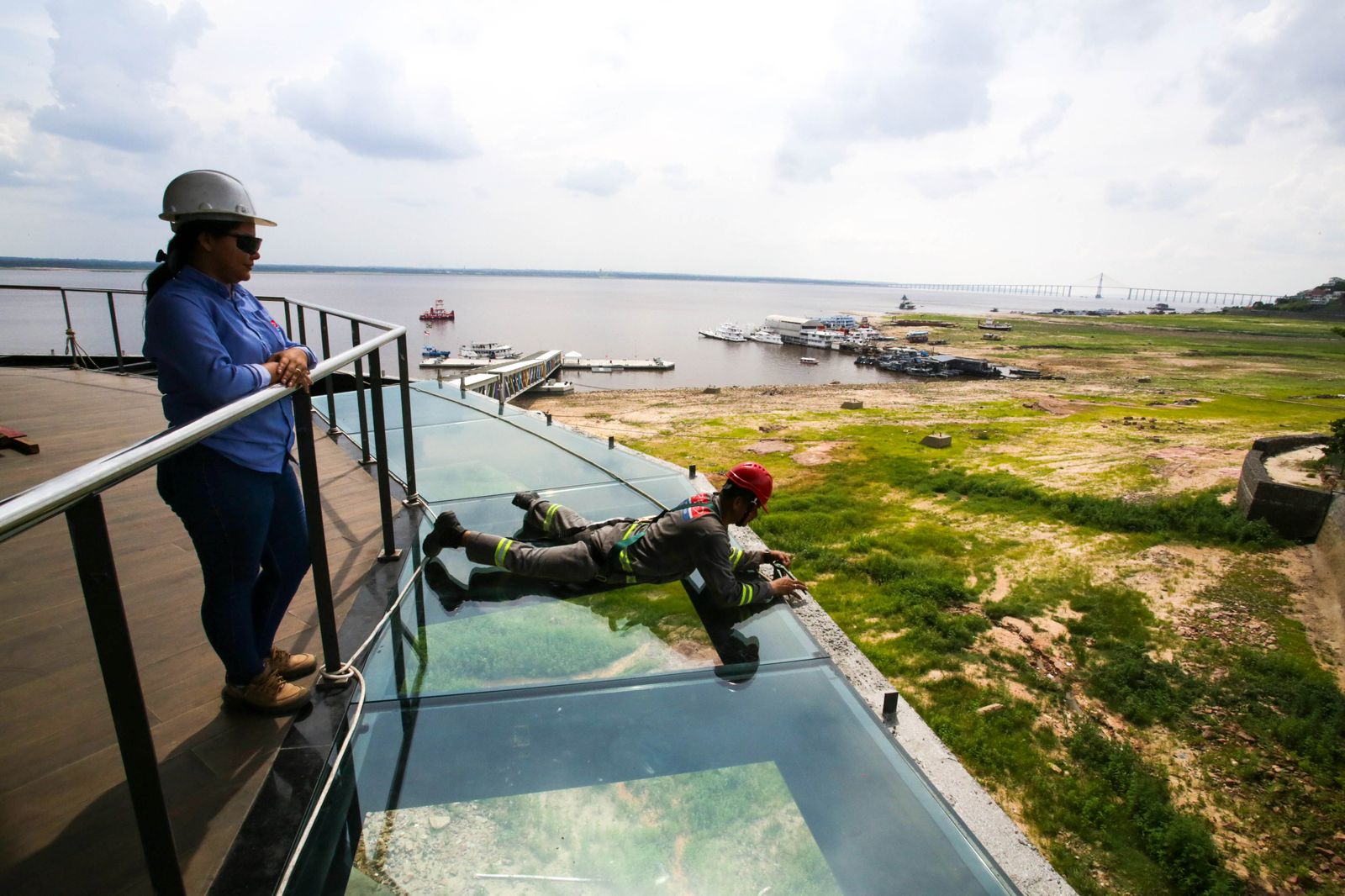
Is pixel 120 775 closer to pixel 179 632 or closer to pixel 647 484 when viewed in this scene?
pixel 179 632

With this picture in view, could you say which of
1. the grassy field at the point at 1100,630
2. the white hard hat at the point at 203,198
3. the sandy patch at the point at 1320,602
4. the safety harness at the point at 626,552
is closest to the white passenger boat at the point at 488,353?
the grassy field at the point at 1100,630

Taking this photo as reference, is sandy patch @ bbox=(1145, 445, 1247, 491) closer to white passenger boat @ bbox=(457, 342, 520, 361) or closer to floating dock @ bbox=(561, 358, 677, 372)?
floating dock @ bbox=(561, 358, 677, 372)

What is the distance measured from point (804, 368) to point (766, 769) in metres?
55.7

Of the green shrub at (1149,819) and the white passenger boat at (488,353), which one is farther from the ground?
the green shrub at (1149,819)

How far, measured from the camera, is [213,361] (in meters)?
1.94

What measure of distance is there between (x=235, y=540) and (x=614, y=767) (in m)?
1.39

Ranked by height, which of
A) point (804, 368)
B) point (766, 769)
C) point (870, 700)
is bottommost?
point (804, 368)

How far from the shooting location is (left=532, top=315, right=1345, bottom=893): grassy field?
4852 millimetres

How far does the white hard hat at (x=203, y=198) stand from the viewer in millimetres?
1929

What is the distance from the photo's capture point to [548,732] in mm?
2281

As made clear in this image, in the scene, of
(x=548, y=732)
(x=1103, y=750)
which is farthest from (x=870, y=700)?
(x=1103, y=750)

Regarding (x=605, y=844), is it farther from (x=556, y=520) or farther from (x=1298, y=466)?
(x=1298, y=466)

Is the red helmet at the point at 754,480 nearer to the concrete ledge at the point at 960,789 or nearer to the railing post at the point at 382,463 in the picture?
the concrete ledge at the point at 960,789

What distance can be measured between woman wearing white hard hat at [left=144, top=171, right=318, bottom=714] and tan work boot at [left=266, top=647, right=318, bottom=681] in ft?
0.09
